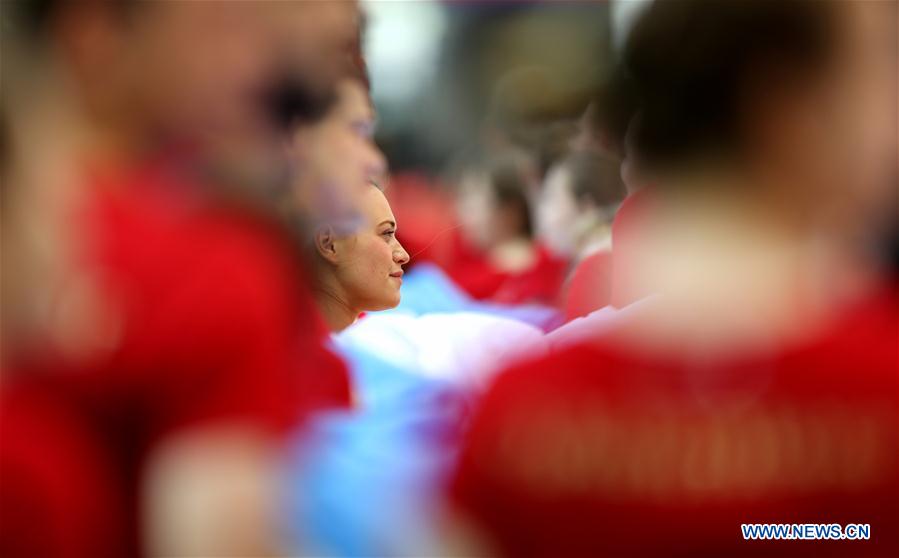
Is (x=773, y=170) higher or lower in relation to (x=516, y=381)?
higher

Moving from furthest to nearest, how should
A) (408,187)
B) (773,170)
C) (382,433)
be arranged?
(408,187), (382,433), (773,170)

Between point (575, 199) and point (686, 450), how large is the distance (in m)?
0.93

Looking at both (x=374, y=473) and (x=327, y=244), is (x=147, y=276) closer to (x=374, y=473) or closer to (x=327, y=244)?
(x=374, y=473)

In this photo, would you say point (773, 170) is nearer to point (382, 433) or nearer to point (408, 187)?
point (382, 433)

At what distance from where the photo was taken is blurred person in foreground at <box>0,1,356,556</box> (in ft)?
1.86

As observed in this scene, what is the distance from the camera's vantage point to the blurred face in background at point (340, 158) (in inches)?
33.0

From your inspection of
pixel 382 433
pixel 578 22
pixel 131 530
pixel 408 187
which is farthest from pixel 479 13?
pixel 131 530

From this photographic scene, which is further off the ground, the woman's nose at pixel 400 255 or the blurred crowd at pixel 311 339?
the woman's nose at pixel 400 255

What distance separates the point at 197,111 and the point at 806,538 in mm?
538

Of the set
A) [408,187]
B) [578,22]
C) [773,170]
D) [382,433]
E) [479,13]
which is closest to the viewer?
[773,170]

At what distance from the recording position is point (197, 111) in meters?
0.62

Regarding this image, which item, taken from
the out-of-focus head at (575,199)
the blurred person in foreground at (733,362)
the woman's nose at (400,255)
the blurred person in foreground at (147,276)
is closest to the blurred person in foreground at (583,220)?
the out-of-focus head at (575,199)

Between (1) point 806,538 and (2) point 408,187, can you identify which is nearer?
(1) point 806,538

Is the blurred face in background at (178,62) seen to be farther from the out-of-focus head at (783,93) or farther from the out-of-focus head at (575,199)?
the out-of-focus head at (575,199)
